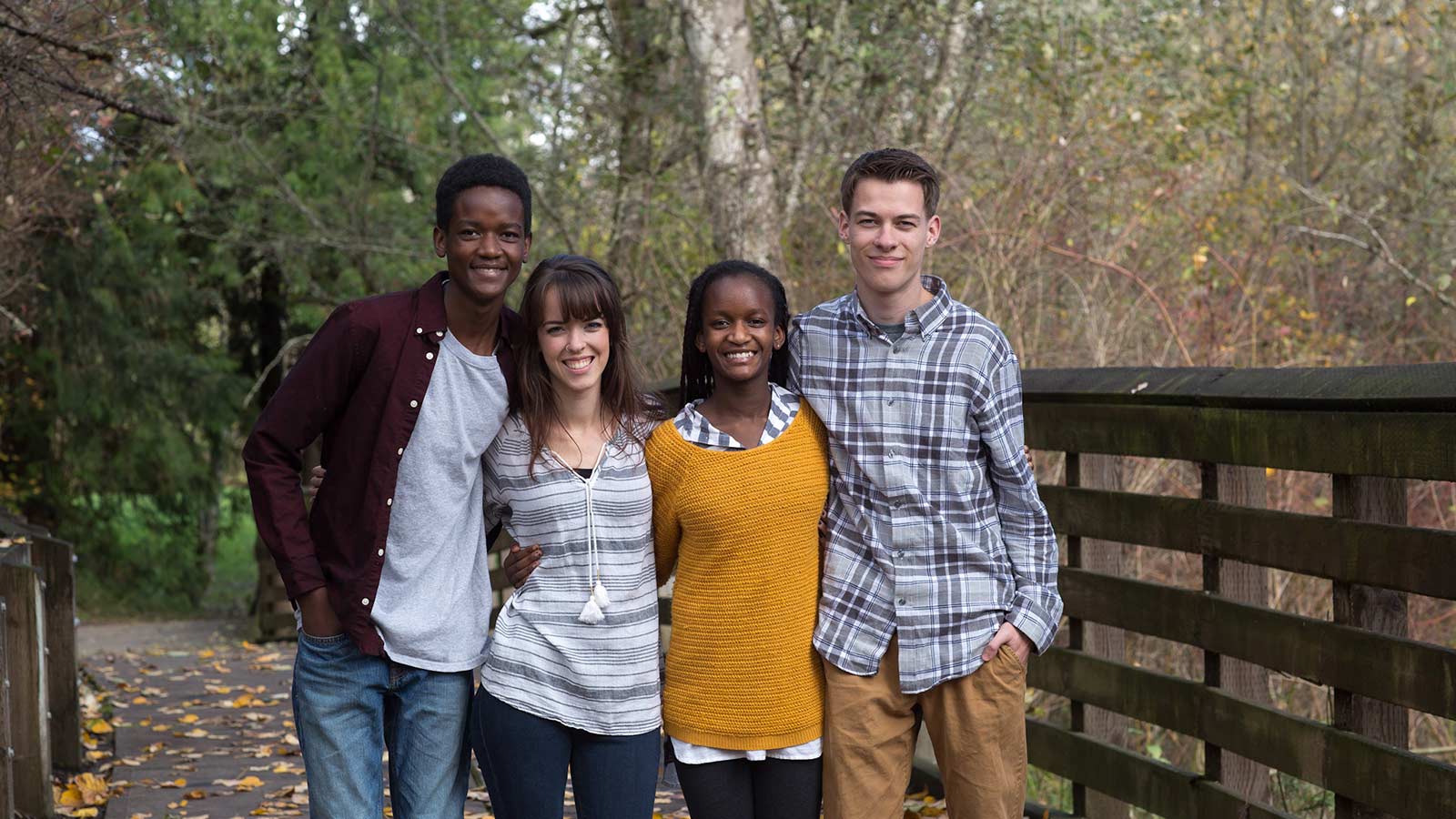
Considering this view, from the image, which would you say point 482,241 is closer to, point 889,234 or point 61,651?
point 889,234

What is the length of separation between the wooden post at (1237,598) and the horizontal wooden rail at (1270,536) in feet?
0.17

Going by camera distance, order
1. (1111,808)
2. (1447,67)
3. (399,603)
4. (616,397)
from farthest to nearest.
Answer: (1447,67), (1111,808), (616,397), (399,603)

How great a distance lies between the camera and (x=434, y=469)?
3.13 m

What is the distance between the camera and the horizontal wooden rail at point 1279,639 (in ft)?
10.2

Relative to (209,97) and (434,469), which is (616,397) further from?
(209,97)

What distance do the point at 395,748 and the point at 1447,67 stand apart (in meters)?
8.56

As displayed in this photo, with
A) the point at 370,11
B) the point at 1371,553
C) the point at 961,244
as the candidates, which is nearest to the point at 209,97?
the point at 370,11

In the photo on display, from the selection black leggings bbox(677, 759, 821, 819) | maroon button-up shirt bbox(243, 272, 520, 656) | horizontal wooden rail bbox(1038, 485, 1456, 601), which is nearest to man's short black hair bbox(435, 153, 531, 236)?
maroon button-up shirt bbox(243, 272, 520, 656)

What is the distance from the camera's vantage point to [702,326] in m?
3.33

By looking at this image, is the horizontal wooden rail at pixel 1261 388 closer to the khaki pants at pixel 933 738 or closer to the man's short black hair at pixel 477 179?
the khaki pants at pixel 933 738

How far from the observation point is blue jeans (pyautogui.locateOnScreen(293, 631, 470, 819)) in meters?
3.12

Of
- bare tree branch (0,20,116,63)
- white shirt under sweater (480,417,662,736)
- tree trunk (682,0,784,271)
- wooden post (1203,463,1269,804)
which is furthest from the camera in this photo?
tree trunk (682,0,784,271)

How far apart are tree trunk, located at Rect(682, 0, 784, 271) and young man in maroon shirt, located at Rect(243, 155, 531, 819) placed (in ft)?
17.8

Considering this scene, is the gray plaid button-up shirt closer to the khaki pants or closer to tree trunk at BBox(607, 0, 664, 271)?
the khaki pants
